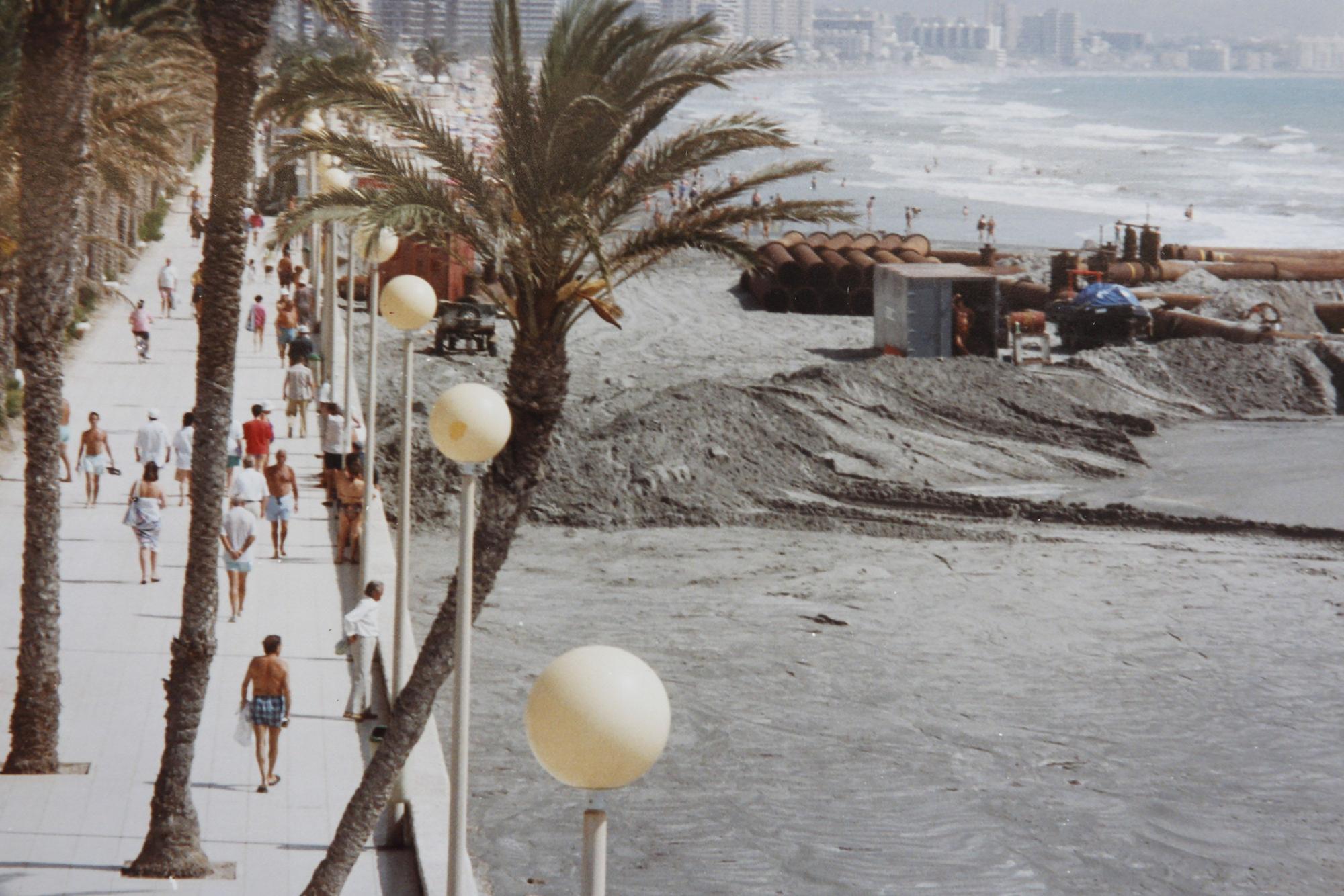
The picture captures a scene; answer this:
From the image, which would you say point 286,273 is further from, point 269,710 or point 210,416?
point 210,416

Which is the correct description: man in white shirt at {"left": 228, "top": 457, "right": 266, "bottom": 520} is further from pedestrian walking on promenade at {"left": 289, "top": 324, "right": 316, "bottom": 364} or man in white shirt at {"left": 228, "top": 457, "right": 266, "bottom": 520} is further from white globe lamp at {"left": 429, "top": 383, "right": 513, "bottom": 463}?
white globe lamp at {"left": 429, "top": 383, "right": 513, "bottom": 463}

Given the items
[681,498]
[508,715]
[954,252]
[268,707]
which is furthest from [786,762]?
[954,252]

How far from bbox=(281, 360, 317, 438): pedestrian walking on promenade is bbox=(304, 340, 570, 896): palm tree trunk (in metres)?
14.8

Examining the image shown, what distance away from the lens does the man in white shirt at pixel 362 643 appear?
41.8 ft

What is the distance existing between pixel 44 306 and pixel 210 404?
9.32ft

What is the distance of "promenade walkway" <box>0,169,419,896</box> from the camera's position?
408 inches

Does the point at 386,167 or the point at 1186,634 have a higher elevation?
the point at 386,167

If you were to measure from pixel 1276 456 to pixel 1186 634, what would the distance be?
387 inches

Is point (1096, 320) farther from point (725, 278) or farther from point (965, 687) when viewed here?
point (965, 687)

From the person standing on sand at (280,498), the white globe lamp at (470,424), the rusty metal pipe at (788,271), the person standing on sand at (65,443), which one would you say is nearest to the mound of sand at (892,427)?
the person standing on sand at (280,498)

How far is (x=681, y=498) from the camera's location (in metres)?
22.5

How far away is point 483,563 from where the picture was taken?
9531 mm

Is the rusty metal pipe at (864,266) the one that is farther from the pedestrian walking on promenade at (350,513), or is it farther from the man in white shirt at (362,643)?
the man in white shirt at (362,643)

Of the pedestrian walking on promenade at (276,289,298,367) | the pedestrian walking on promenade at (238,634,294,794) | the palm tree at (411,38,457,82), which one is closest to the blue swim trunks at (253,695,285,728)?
the pedestrian walking on promenade at (238,634,294,794)
